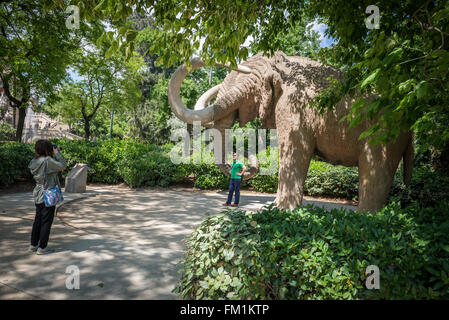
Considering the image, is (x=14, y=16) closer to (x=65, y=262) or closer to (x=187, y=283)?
(x=65, y=262)

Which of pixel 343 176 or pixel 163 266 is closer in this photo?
pixel 163 266

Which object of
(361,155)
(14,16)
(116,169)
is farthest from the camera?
(116,169)

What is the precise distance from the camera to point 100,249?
4199 millimetres

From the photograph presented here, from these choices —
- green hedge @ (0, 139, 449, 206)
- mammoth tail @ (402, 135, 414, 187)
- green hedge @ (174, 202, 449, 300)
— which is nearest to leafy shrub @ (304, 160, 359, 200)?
green hedge @ (0, 139, 449, 206)

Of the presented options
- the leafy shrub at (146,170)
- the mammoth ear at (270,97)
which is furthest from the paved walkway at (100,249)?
the leafy shrub at (146,170)

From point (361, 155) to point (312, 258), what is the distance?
2.65m

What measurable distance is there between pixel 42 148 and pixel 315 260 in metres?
4.05

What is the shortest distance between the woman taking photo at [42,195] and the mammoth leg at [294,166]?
11.4ft

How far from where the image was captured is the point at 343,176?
33.8ft

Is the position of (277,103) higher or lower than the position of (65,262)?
higher

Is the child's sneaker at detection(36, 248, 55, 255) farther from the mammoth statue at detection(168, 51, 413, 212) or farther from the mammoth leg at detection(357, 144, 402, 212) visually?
the mammoth leg at detection(357, 144, 402, 212)

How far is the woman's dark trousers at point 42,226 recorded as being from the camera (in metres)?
3.97

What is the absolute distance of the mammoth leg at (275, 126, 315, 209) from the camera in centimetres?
460
